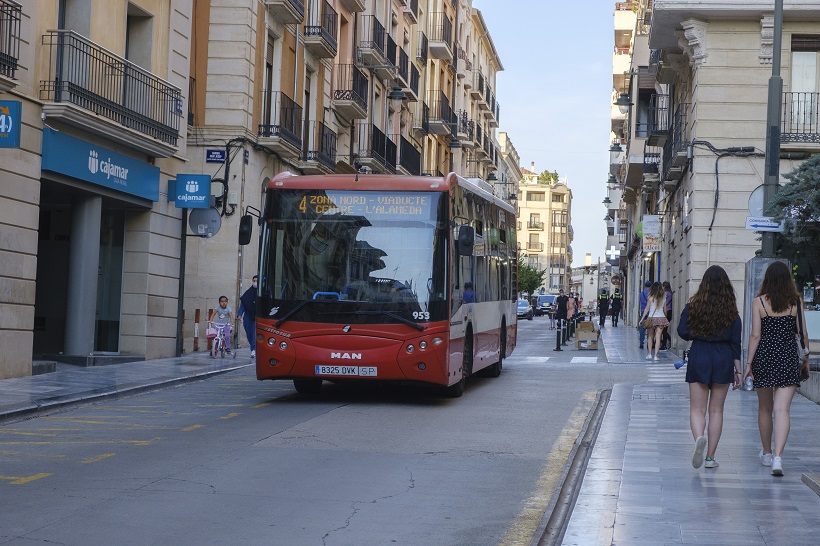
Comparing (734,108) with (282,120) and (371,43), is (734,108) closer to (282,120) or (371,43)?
(282,120)

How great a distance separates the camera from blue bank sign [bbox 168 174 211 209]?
78.6 ft

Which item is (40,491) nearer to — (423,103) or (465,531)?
(465,531)

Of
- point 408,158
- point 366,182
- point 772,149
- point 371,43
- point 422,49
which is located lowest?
point 366,182

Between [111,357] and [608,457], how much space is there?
13.8m

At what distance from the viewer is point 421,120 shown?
180 feet

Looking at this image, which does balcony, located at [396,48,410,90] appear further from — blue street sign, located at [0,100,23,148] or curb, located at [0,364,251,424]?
blue street sign, located at [0,100,23,148]

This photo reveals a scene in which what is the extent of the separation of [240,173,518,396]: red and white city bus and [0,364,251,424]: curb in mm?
2306

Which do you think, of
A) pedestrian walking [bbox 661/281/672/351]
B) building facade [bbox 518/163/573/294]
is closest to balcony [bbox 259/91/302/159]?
pedestrian walking [bbox 661/281/672/351]

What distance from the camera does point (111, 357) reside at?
2248 centimetres

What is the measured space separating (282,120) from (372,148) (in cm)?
1197

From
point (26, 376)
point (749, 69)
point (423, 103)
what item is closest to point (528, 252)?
point (423, 103)

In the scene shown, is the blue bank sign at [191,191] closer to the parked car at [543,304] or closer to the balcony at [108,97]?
the balcony at [108,97]

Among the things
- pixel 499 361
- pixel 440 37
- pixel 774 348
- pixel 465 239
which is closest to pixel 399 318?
pixel 465 239

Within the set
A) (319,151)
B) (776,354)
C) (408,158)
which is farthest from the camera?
(408,158)
